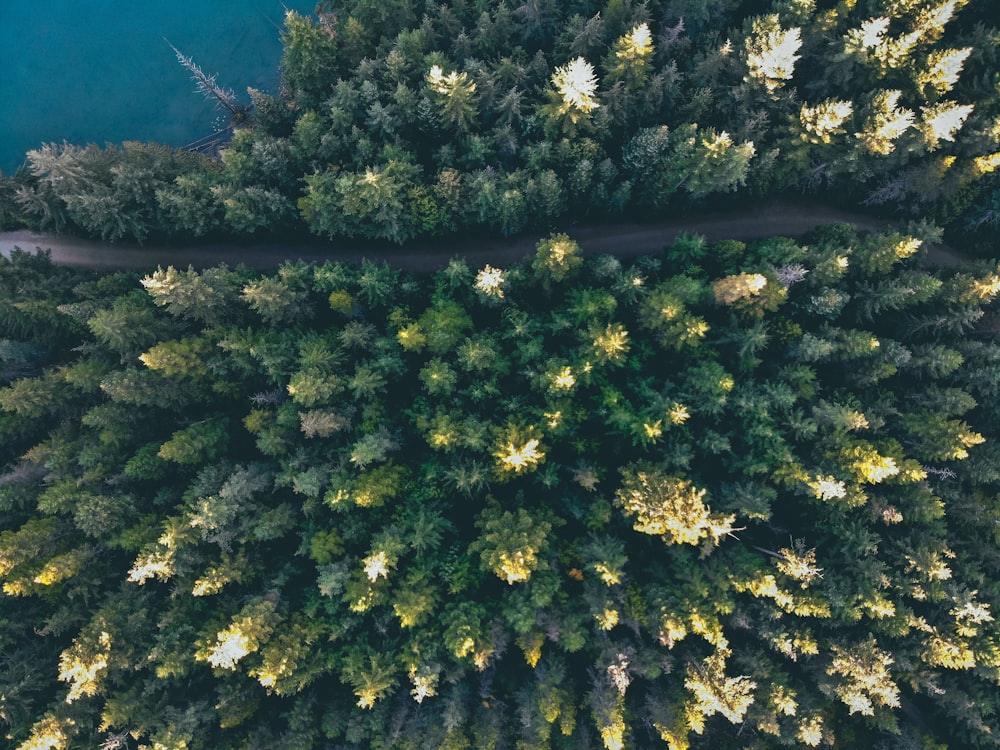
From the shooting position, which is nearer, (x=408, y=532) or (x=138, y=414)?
(x=408, y=532)

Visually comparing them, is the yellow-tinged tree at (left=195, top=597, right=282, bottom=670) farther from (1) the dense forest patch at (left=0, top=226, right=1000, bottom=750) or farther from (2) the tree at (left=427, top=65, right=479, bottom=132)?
(2) the tree at (left=427, top=65, right=479, bottom=132)

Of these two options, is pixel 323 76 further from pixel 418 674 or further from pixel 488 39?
pixel 418 674

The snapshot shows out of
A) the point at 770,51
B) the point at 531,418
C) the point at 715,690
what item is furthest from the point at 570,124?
the point at 715,690

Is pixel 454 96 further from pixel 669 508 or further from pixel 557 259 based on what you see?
pixel 669 508

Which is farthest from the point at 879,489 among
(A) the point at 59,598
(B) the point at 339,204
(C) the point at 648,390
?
(A) the point at 59,598

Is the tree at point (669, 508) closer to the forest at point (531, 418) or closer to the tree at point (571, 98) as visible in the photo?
the forest at point (531, 418)

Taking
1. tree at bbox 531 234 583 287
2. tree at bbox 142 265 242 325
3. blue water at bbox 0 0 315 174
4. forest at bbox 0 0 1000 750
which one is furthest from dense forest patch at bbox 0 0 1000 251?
blue water at bbox 0 0 315 174
